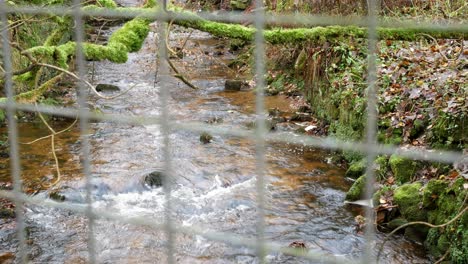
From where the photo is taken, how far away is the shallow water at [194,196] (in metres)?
3.69

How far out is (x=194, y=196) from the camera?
4.59 metres

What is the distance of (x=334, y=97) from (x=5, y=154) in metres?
3.11

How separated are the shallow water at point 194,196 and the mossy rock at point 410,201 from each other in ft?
0.61

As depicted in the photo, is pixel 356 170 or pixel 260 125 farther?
pixel 356 170

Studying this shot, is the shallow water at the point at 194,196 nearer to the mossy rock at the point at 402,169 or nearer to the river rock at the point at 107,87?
the mossy rock at the point at 402,169

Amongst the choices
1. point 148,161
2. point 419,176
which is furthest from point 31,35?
point 419,176

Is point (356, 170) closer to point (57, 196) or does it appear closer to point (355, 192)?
point (355, 192)

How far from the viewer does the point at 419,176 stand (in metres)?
3.99

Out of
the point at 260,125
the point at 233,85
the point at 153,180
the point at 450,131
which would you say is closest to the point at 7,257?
the point at 153,180

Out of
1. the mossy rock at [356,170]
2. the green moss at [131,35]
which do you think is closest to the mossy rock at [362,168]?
the mossy rock at [356,170]

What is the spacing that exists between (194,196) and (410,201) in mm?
1662

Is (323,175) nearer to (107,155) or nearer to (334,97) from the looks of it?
(334,97)

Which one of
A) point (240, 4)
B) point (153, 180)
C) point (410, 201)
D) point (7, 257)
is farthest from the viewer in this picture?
point (240, 4)

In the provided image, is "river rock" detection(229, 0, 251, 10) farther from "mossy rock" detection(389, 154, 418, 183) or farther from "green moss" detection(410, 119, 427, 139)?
"mossy rock" detection(389, 154, 418, 183)
